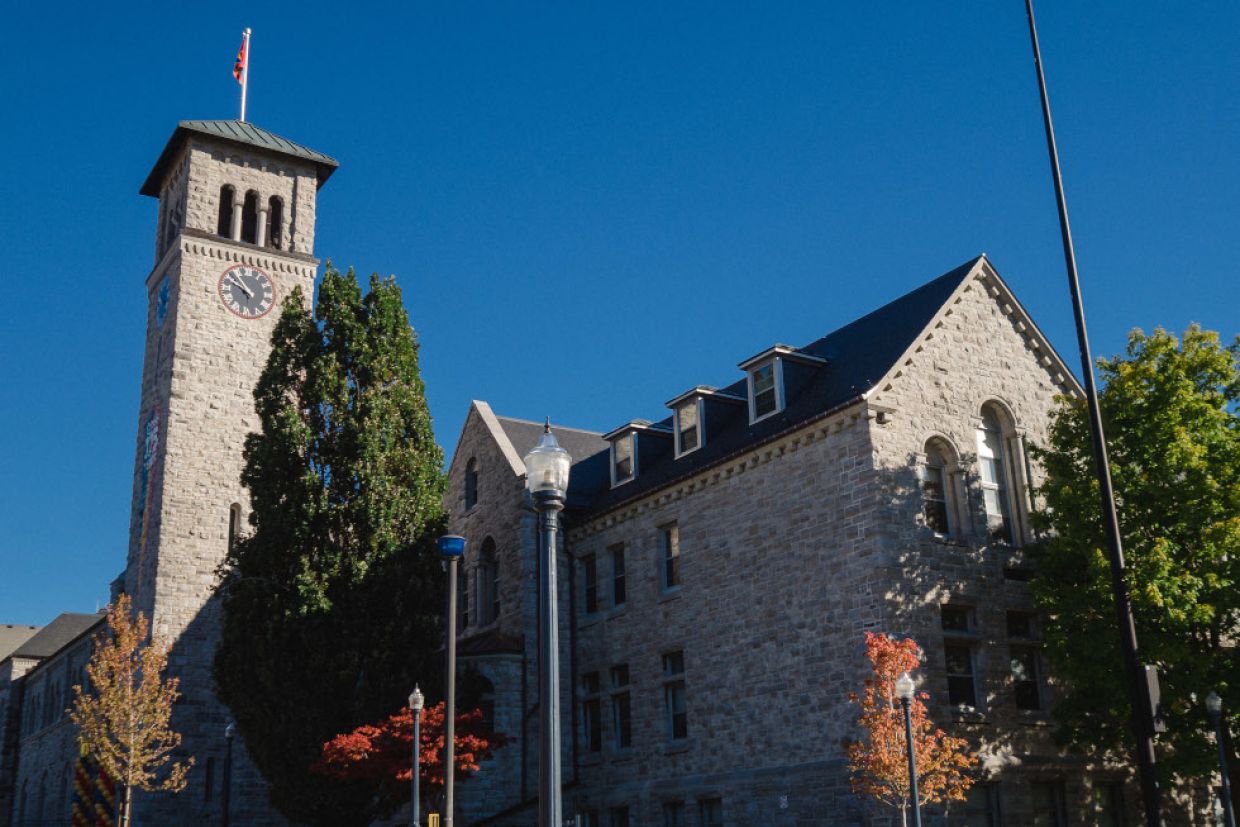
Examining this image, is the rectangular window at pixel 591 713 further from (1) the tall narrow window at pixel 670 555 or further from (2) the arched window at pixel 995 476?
(2) the arched window at pixel 995 476

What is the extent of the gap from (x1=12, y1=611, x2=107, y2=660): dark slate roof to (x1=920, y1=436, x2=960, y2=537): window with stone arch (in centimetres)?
5941

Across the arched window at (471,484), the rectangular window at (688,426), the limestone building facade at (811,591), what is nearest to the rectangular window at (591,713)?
the limestone building facade at (811,591)

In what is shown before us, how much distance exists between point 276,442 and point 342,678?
19.9 ft

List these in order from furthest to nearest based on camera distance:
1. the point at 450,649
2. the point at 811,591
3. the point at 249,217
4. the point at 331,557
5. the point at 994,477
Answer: the point at 249,217 → the point at 331,557 → the point at 994,477 → the point at 811,591 → the point at 450,649

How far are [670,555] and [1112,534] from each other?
59.4 ft

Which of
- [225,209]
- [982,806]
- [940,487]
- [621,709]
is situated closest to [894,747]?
[982,806]

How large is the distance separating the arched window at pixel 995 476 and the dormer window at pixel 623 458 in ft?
34.6

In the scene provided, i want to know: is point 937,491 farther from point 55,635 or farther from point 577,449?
point 55,635

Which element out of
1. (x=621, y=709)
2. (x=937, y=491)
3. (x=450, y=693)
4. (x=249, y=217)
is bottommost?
(x=450, y=693)

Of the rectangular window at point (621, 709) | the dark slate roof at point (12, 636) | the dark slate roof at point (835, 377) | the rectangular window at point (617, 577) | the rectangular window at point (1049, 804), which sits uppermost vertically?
the dark slate roof at point (12, 636)

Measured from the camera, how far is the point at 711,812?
28453 mm

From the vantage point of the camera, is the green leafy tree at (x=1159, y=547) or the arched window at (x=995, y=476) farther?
the arched window at (x=995, y=476)

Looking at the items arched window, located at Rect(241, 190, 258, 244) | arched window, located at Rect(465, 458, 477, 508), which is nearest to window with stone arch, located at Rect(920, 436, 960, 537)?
arched window, located at Rect(465, 458, 477, 508)

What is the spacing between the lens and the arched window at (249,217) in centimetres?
4488
